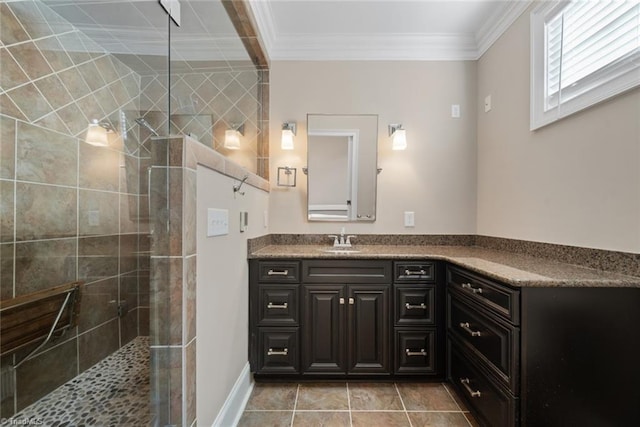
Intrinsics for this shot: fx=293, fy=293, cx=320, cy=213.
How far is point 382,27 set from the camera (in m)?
2.27

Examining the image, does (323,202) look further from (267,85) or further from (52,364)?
(52,364)

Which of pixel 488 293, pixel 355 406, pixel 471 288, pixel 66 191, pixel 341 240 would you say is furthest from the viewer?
pixel 341 240

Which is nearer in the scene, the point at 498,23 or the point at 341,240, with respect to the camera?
the point at 498,23

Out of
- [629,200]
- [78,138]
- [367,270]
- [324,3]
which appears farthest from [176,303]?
[324,3]

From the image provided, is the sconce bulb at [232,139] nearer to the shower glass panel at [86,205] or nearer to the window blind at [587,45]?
the shower glass panel at [86,205]

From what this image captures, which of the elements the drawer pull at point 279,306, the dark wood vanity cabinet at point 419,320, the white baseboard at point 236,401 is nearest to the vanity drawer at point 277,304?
the drawer pull at point 279,306

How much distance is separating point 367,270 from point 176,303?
1.23m

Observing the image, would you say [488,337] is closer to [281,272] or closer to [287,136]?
[281,272]

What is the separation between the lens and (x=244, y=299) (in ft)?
6.05

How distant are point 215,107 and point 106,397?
166cm

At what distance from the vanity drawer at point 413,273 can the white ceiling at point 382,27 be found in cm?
171

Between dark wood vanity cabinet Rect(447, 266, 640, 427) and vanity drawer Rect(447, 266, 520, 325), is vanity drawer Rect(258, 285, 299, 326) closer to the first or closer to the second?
vanity drawer Rect(447, 266, 520, 325)

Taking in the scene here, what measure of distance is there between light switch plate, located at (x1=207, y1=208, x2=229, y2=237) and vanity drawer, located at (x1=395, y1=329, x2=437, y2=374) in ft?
4.34

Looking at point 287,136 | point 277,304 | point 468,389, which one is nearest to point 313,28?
point 287,136
